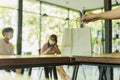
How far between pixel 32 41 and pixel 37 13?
1.21m

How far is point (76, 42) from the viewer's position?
158cm

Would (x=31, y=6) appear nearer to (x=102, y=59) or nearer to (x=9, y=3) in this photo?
(x=9, y=3)

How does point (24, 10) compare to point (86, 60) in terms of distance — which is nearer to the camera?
point (86, 60)

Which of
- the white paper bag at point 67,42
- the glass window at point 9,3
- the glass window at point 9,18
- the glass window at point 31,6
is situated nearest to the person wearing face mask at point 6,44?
the white paper bag at point 67,42

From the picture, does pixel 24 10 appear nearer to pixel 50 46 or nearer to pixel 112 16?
pixel 50 46

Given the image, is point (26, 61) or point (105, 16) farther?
point (105, 16)

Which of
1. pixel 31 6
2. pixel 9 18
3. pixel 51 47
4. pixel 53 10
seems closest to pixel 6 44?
pixel 51 47

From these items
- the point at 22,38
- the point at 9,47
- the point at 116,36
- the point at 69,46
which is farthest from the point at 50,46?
the point at 116,36

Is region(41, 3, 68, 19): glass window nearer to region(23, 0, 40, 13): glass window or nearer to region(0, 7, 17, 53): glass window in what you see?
Result: region(23, 0, 40, 13): glass window

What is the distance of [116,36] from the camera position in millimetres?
9922

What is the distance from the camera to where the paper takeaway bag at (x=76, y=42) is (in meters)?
1.56

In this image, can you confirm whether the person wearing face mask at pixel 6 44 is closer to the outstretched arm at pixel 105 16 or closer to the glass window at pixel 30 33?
the outstretched arm at pixel 105 16

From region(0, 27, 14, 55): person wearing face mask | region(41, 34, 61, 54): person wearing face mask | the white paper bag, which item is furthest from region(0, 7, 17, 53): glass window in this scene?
the white paper bag

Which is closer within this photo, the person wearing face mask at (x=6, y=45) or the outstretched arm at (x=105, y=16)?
the outstretched arm at (x=105, y=16)
